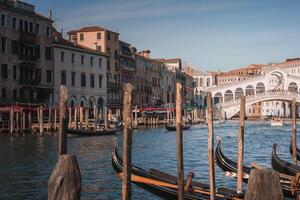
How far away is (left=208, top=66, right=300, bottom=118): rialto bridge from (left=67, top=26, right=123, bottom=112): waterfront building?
12.1m

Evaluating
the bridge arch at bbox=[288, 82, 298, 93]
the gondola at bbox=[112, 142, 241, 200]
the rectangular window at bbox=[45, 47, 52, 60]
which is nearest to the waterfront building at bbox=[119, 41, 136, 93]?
the rectangular window at bbox=[45, 47, 52, 60]

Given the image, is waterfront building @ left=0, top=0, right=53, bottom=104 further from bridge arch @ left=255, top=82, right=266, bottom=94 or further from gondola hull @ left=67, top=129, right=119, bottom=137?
bridge arch @ left=255, top=82, right=266, bottom=94

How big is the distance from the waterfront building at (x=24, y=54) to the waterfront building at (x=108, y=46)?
24.4 ft

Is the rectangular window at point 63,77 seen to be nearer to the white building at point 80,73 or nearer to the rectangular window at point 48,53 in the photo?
the white building at point 80,73

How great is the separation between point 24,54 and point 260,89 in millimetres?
29868

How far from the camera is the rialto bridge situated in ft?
134

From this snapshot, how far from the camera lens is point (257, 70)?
69000 mm

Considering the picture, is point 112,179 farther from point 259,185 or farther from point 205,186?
point 259,185

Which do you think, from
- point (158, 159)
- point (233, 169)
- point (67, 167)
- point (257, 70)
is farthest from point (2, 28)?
point (257, 70)

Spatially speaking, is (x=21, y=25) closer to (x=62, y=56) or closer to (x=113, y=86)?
(x=62, y=56)

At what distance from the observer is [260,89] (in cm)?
4841

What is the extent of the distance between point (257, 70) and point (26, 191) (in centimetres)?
6367

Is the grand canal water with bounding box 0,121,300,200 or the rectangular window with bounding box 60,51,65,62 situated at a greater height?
the rectangular window with bounding box 60,51,65,62

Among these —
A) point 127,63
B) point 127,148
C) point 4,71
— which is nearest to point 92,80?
point 127,63
